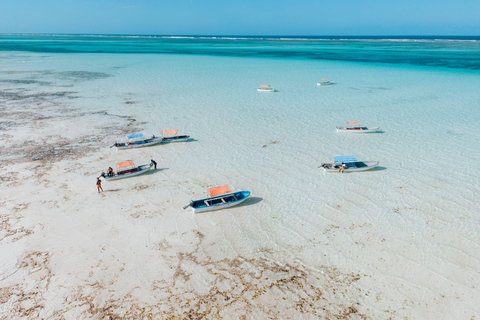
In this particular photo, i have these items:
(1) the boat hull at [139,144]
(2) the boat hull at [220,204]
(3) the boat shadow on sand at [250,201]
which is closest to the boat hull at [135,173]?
(1) the boat hull at [139,144]

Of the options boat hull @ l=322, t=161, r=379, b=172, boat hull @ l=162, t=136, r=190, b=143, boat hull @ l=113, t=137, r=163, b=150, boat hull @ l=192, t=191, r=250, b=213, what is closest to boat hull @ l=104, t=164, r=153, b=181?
boat hull @ l=113, t=137, r=163, b=150

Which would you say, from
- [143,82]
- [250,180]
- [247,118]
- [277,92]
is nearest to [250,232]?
[250,180]

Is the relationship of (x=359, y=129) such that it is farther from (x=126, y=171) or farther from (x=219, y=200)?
(x=126, y=171)

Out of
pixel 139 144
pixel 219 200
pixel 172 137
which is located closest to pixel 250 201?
pixel 219 200

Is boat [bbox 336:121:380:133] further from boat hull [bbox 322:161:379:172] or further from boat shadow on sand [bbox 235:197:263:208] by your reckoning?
boat shadow on sand [bbox 235:197:263:208]

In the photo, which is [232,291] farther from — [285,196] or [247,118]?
[247,118]

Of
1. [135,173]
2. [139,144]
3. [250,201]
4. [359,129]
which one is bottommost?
[250,201]

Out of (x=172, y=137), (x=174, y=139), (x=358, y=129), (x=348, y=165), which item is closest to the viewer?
(x=348, y=165)
